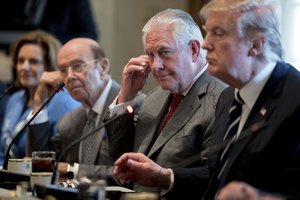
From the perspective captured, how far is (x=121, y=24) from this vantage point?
6770 millimetres

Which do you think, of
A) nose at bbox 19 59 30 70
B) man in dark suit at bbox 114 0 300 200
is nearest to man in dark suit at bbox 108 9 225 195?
man in dark suit at bbox 114 0 300 200

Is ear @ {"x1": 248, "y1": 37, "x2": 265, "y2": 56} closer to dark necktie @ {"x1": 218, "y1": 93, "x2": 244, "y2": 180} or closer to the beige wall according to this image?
dark necktie @ {"x1": 218, "y1": 93, "x2": 244, "y2": 180}

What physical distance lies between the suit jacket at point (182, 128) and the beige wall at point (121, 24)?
9.98 ft

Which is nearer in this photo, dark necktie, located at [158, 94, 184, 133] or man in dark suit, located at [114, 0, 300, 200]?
man in dark suit, located at [114, 0, 300, 200]

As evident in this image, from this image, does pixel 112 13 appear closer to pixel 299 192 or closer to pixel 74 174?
pixel 74 174

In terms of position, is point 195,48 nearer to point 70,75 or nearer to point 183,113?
point 183,113

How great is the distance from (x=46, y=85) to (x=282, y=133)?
2.24 meters

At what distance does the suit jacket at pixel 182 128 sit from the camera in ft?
10.7

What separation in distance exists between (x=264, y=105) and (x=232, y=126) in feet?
0.60

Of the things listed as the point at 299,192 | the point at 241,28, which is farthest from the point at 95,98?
the point at 299,192

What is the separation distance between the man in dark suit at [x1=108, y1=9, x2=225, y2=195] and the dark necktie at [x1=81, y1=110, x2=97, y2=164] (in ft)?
1.56

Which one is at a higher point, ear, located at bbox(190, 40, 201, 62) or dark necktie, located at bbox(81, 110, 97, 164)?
ear, located at bbox(190, 40, 201, 62)

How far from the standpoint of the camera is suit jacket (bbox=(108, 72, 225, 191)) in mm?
3266

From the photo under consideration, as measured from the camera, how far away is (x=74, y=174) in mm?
3770
